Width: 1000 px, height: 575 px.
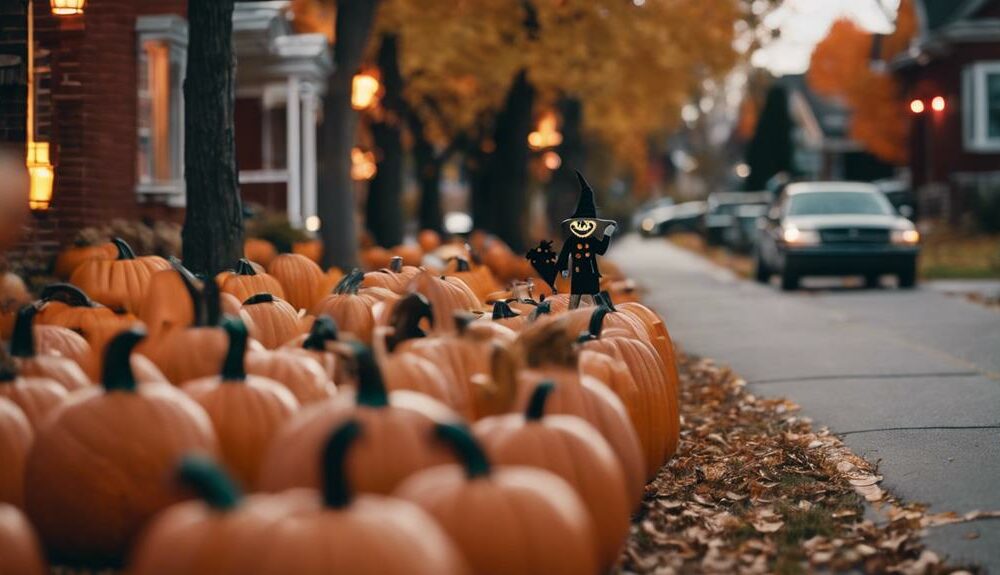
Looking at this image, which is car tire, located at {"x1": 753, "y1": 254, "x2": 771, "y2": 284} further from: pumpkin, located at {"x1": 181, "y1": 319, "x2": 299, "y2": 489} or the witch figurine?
pumpkin, located at {"x1": 181, "y1": 319, "x2": 299, "y2": 489}

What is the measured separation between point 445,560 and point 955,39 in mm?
38710

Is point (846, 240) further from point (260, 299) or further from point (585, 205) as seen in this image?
point (260, 299)

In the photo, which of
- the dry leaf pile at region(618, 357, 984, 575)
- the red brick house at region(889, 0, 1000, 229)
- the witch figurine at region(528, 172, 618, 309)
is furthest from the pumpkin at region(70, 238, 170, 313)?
the red brick house at region(889, 0, 1000, 229)

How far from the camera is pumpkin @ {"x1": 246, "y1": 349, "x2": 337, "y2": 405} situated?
20.7 ft

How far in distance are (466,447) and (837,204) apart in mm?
20863

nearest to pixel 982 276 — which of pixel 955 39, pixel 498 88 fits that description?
pixel 498 88

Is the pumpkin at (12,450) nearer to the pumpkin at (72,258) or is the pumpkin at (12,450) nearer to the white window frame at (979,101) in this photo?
the pumpkin at (72,258)

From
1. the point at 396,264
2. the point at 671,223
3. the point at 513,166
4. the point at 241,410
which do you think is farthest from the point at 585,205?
the point at 671,223

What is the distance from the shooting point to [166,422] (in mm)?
5293

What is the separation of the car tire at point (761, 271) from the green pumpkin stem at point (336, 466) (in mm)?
23001

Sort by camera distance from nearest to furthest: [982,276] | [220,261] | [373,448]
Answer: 1. [373,448]
2. [220,261]
3. [982,276]

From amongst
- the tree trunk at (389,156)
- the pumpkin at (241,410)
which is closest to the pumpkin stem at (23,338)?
the pumpkin at (241,410)

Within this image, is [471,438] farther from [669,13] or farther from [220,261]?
[669,13]

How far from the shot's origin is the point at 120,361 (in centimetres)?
540
